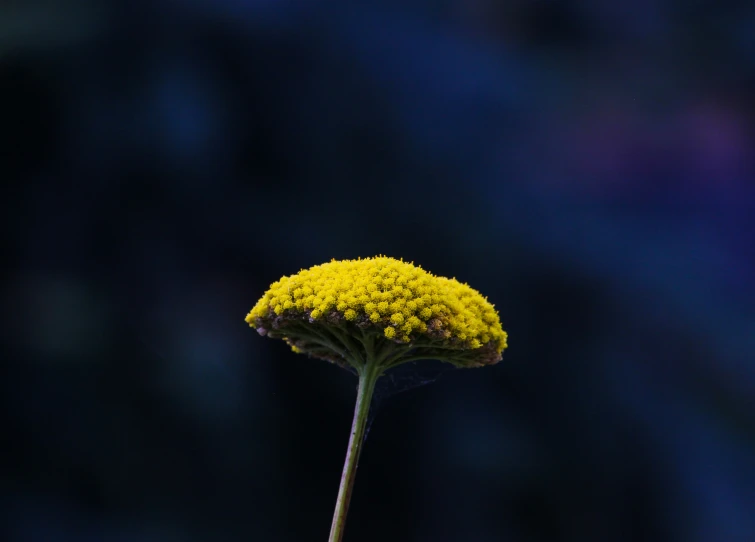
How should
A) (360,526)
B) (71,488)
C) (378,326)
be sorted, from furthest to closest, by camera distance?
(360,526) → (71,488) → (378,326)

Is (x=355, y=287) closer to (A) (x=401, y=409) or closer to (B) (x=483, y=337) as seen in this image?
(B) (x=483, y=337)

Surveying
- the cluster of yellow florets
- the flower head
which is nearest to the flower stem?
the flower head

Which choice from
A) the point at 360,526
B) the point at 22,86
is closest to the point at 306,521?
the point at 360,526

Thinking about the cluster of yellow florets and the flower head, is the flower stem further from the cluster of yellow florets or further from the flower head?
the cluster of yellow florets

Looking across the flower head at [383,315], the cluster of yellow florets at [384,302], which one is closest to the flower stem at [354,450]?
the flower head at [383,315]

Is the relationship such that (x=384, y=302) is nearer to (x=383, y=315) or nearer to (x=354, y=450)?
(x=383, y=315)

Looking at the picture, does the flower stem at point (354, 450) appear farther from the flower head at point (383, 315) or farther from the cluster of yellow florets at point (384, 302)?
the cluster of yellow florets at point (384, 302)
